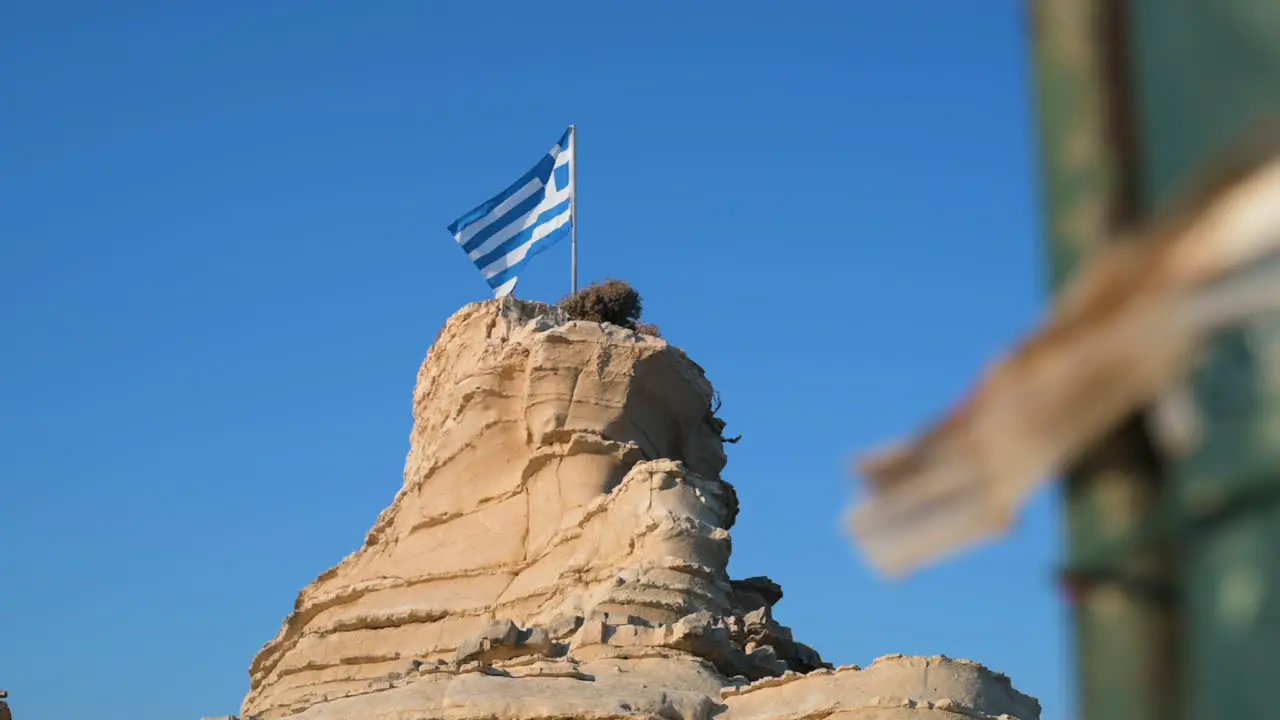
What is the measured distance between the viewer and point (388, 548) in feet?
90.6

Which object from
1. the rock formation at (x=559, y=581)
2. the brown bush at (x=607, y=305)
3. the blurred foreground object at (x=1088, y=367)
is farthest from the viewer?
the brown bush at (x=607, y=305)

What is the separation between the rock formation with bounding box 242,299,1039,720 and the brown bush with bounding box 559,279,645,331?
759mm

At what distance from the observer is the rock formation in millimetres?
19625

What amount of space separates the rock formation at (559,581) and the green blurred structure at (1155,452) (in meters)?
16.8

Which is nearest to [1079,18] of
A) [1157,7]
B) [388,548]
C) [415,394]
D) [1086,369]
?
[1157,7]

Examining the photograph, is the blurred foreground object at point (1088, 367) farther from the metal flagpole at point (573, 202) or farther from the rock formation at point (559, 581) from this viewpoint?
the metal flagpole at point (573, 202)

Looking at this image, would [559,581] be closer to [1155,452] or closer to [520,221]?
[520,221]

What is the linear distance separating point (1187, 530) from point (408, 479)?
Answer: 27.5m

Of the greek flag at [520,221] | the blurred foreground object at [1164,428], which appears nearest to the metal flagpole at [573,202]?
the greek flag at [520,221]

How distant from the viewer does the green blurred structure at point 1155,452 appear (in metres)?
1.88

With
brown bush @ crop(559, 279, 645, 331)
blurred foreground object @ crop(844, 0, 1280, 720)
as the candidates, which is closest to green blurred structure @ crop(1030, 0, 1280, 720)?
blurred foreground object @ crop(844, 0, 1280, 720)

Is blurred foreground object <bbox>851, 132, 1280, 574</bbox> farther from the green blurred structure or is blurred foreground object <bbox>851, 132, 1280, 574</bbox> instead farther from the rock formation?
the rock formation

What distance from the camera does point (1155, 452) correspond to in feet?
6.48

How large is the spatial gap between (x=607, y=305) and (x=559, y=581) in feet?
20.1
